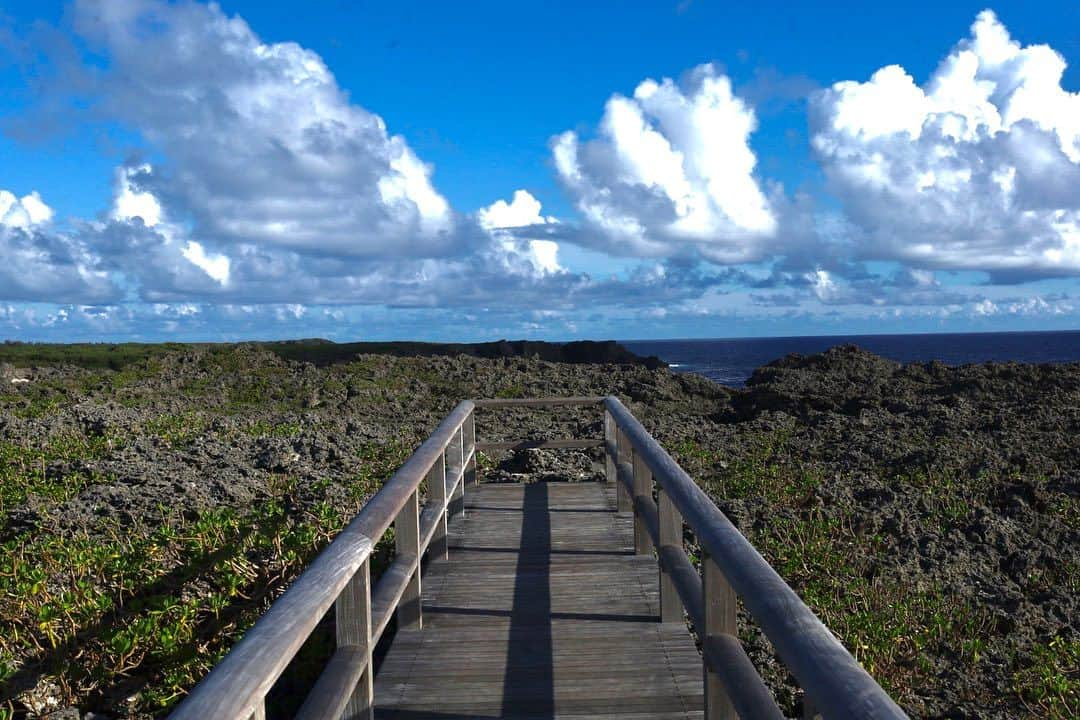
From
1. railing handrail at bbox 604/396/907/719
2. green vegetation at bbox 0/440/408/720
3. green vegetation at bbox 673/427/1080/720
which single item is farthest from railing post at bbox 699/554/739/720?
green vegetation at bbox 0/440/408/720

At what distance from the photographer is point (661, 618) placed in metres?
4.74

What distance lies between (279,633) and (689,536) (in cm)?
712

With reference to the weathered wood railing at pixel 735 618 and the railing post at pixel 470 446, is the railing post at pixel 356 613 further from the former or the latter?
the railing post at pixel 470 446

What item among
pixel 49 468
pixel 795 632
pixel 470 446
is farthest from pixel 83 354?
pixel 795 632

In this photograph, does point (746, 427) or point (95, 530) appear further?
point (746, 427)

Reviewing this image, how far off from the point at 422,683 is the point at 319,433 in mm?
11006

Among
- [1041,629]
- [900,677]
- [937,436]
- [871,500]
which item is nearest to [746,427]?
[937,436]

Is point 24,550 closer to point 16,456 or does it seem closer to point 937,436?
point 16,456

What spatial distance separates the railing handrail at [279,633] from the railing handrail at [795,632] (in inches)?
43.4

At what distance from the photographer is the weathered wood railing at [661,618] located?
171cm

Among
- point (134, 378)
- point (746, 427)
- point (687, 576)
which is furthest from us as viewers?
point (134, 378)

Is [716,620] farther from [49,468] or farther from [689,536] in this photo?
[49,468]

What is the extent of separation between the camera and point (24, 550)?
7.52 metres

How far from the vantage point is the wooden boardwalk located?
3725mm
